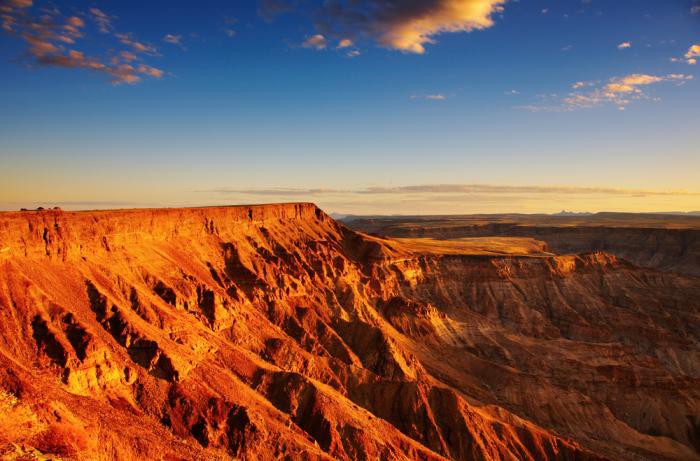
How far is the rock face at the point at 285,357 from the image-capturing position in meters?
34.4

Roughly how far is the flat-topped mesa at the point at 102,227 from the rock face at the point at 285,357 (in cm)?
19

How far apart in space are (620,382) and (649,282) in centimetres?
6801

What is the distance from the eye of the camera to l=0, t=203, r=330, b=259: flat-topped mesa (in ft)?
140

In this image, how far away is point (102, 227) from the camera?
52.9 m

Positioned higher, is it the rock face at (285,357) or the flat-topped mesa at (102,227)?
the flat-topped mesa at (102,227)

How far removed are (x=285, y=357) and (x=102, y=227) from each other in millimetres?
21434

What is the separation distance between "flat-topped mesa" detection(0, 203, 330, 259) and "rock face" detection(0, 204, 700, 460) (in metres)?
0.19

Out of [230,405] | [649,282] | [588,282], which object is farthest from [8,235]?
[649,282]

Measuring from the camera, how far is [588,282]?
427 feet

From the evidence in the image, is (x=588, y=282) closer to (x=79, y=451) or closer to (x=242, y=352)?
(x=242, y=352)

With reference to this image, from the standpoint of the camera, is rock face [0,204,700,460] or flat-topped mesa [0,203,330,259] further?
flat-topped mesa [0,203,330,259]

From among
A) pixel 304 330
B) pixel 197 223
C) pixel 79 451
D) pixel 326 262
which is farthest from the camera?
pixel 326 262

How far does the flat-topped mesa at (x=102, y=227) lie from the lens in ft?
140

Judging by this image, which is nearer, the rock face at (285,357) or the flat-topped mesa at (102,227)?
the rock face at (285,357)
